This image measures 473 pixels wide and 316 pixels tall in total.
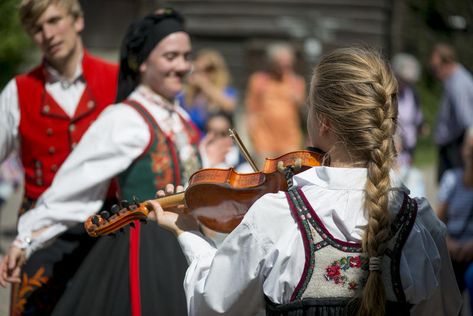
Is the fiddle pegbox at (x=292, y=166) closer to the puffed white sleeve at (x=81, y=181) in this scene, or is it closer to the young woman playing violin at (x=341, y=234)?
the young woman playing violin at (x=341, y=234)

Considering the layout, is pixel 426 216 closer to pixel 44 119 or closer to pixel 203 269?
pixel 203 269

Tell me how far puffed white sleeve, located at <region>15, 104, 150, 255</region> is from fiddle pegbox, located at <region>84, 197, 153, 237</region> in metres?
0.59

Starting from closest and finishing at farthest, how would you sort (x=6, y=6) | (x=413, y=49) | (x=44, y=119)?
(x=44, y=119), (x=6, y=6), (x=413, y=49)

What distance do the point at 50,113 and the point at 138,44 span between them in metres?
0.46

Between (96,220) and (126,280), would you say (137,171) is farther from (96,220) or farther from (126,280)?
(96,220)

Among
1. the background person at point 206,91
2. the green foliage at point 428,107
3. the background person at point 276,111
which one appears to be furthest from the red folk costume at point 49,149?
the green foliage at point 428,107

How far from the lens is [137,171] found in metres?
3.32

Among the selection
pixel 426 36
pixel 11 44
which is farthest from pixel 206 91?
pixel 426 36

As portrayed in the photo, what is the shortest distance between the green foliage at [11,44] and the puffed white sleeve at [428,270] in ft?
12.9

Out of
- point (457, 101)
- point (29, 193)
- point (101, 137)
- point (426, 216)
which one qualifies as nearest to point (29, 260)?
point (29, 193)

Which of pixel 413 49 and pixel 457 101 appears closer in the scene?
pixel 457 101

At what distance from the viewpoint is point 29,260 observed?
3.39m

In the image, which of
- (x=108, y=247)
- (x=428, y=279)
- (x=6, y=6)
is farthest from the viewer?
(x=6, y=6)

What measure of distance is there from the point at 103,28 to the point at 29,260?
10407mm
